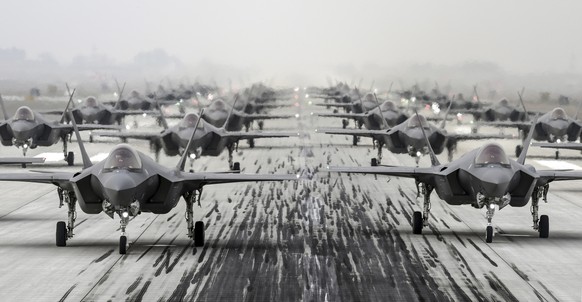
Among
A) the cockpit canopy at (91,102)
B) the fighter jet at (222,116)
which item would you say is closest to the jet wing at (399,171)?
the fighter jet at (222,116)

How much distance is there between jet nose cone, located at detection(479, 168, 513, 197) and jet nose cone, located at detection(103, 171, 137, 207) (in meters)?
9.06

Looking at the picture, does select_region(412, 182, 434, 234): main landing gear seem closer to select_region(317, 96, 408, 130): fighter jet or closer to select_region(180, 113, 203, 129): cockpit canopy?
select_region(180, 113, 203, 129): cockpit canopy

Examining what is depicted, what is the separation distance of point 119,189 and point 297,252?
4.84 meters

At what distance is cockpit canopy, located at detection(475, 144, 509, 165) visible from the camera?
83.1 ft

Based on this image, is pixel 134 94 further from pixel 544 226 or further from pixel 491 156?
pixel 491 156

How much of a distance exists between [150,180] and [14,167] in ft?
85.2

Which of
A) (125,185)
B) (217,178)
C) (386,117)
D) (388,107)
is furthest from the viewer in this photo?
(388,107)

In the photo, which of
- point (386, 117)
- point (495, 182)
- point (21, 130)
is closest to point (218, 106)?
point (386, 117)

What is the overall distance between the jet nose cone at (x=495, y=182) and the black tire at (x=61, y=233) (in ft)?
36.1

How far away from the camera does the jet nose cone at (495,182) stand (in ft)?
80.7

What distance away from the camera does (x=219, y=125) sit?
56250 millimetres

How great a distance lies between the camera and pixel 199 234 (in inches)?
986

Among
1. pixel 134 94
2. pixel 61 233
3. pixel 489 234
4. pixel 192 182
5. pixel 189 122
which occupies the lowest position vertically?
pixel 134 94

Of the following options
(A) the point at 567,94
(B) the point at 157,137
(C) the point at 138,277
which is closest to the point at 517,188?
(C) the point at 138,277
